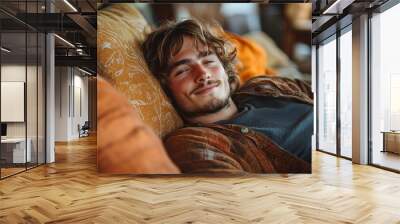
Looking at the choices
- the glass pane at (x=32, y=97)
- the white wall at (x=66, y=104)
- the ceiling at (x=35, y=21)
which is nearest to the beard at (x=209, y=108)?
the ceiling at (x=35, y=21)

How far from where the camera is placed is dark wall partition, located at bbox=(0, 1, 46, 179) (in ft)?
21.8

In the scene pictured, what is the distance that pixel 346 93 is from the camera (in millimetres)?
9555

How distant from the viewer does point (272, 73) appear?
671 cm

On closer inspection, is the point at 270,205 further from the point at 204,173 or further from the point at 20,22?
the point at 20,22

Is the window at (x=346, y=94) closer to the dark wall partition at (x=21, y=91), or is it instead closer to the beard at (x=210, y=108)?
the beard at (x=210, y=108)

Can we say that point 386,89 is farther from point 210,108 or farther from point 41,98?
point 41,98

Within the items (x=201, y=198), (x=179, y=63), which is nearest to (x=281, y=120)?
(x=179, y=63)

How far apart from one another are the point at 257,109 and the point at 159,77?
5.69 ft

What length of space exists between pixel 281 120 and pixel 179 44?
2.14m

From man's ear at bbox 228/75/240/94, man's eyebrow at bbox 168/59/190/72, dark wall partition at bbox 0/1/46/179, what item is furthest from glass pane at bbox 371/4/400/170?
dark wall partition at bbox 0/1/46/179

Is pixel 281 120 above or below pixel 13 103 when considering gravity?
below

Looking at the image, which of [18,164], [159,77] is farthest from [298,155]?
[18,164]

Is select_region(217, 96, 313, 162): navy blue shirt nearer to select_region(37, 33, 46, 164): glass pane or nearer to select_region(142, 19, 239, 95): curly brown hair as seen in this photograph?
select_region(142, 19, 239, 95): curly brown hair

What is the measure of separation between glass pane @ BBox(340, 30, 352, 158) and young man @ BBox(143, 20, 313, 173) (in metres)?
3.06
